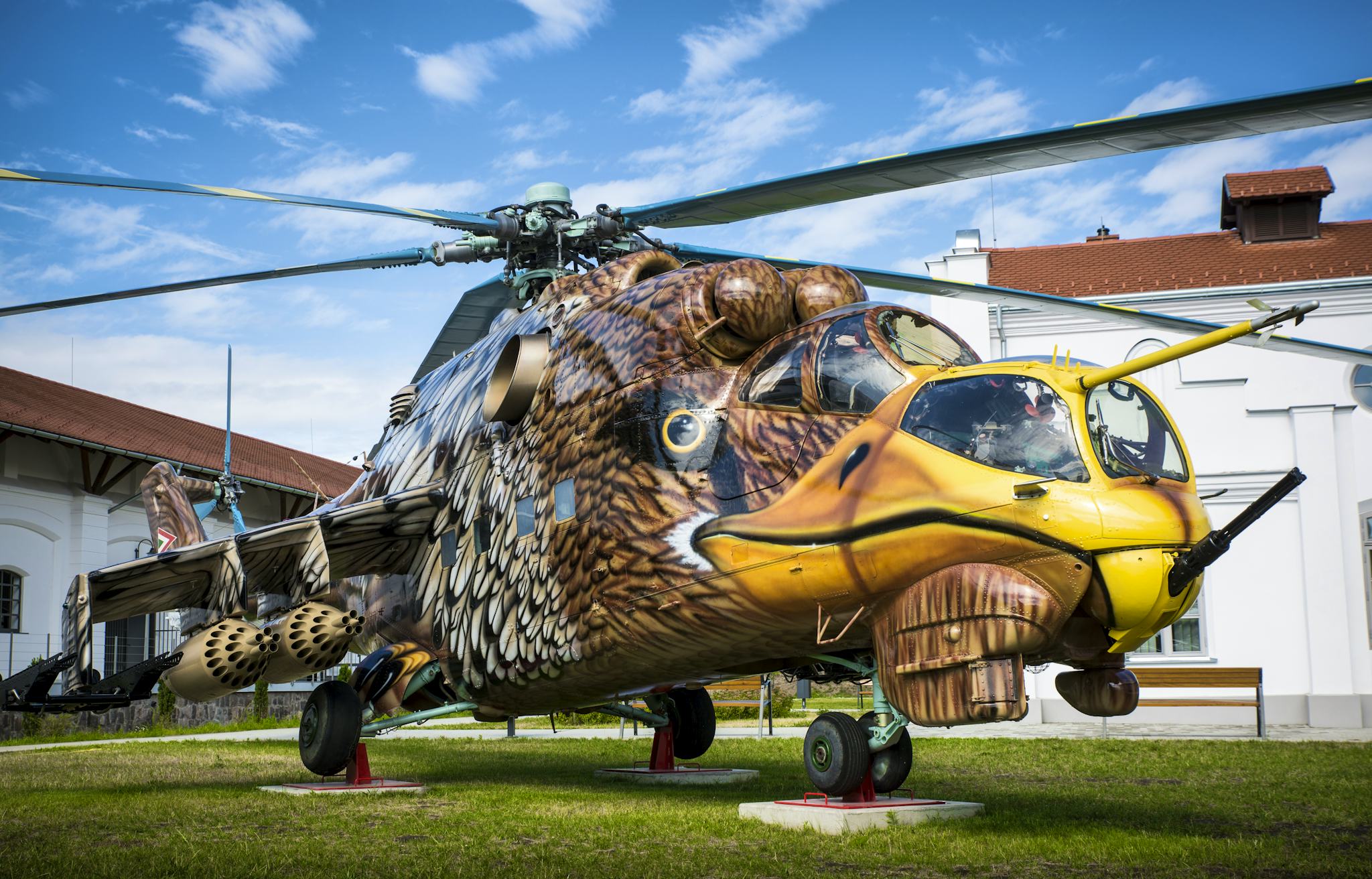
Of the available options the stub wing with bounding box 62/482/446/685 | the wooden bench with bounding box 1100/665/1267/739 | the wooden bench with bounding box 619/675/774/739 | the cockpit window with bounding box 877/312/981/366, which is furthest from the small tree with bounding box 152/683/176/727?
the cockpit window with bounding box 877/312/981/366

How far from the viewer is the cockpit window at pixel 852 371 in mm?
6652

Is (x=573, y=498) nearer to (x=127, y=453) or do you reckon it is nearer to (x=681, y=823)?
(x=681, y=823)

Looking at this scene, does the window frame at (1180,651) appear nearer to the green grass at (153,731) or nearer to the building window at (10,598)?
the green grass at (153,731)

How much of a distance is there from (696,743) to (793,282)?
5.64 m

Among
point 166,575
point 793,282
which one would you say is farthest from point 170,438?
point 793,282

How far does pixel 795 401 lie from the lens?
694 cm

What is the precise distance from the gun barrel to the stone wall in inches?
759

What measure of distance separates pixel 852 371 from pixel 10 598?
76.2 feet

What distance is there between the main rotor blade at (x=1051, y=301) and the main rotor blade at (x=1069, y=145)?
1.78 feet

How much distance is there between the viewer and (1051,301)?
777 centimetres

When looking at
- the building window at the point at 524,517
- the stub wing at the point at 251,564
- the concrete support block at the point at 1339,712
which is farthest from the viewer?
the concrete support block at the point at 1339,712

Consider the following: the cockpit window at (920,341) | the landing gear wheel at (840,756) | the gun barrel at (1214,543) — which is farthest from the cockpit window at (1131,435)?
the landing gear wheel at (840,756)

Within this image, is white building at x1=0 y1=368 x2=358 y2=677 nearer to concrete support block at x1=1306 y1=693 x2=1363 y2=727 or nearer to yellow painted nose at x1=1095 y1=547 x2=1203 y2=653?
yellow painted nose at x1=1095 y1=547 x2=1203 y2=653

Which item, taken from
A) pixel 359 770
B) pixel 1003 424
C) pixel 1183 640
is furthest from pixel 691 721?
pixel 1183 640
